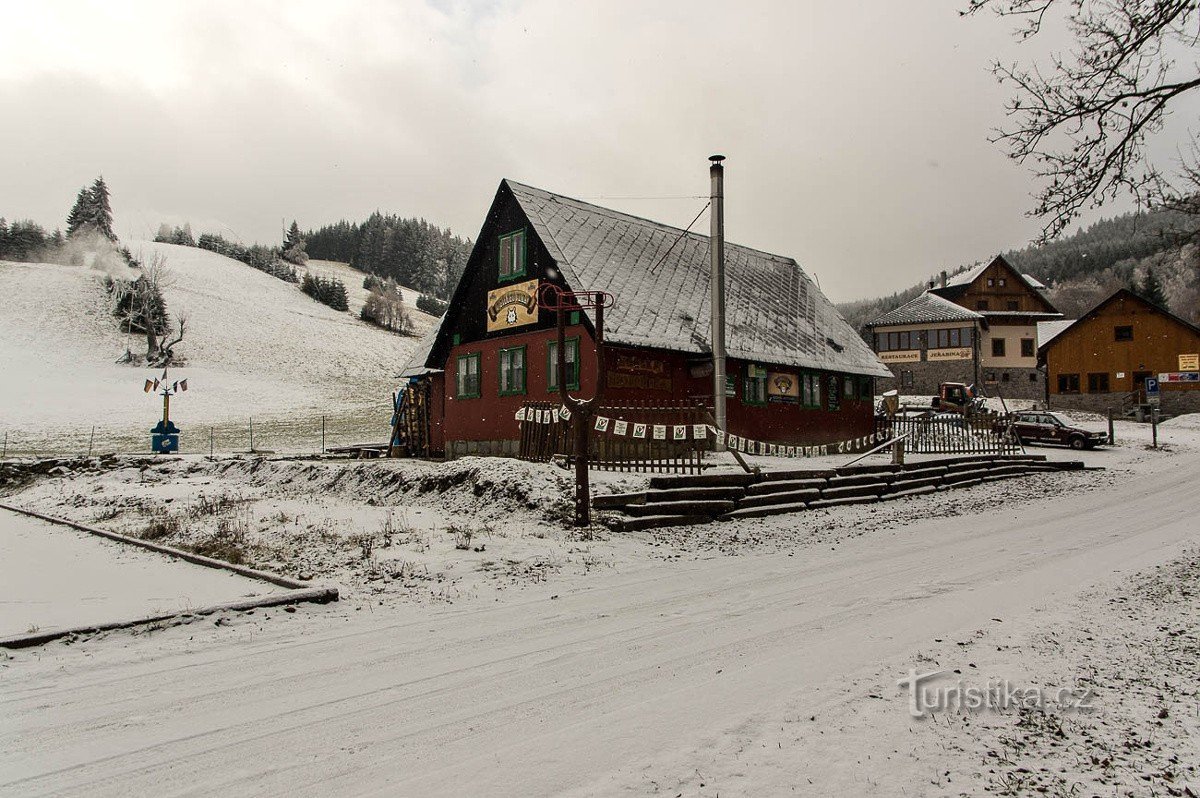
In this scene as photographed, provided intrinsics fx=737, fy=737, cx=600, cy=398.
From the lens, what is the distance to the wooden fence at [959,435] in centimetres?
2444

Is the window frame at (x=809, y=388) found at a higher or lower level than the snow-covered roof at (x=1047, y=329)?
lower

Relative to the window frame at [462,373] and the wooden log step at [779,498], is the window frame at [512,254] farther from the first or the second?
the wooden log step at [779,498]

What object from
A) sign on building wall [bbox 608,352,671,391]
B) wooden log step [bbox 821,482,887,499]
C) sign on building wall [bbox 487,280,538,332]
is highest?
sign on building wall [bbox 487,280,538,332]

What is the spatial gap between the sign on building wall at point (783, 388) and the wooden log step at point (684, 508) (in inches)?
436

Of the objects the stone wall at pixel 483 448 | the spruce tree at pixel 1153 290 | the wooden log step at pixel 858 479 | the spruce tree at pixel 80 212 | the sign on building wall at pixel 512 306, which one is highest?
the spruce tree at pixel 80 212

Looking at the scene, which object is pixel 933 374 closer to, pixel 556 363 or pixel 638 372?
pixel 638 372

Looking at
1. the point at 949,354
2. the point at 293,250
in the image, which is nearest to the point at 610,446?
the point at 949,354

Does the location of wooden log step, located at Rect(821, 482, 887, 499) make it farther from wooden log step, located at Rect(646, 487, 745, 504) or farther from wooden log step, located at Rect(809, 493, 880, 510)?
wooden log step, located at Rect(646, 487, 745, 504)

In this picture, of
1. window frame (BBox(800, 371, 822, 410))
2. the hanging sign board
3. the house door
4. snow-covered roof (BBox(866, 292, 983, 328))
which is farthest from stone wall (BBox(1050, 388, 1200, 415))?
window frame (BBox(800, 371, 822, 410))

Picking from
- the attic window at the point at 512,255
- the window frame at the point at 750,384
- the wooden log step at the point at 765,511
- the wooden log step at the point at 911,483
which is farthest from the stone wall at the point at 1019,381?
the wooden log step at the point at 765,511

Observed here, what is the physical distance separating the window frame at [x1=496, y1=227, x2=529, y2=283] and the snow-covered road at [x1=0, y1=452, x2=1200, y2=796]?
49.8 feet

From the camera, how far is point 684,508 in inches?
528

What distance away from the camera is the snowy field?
23.9ft

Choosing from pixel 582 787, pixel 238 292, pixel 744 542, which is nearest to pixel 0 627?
pixel 582 787
